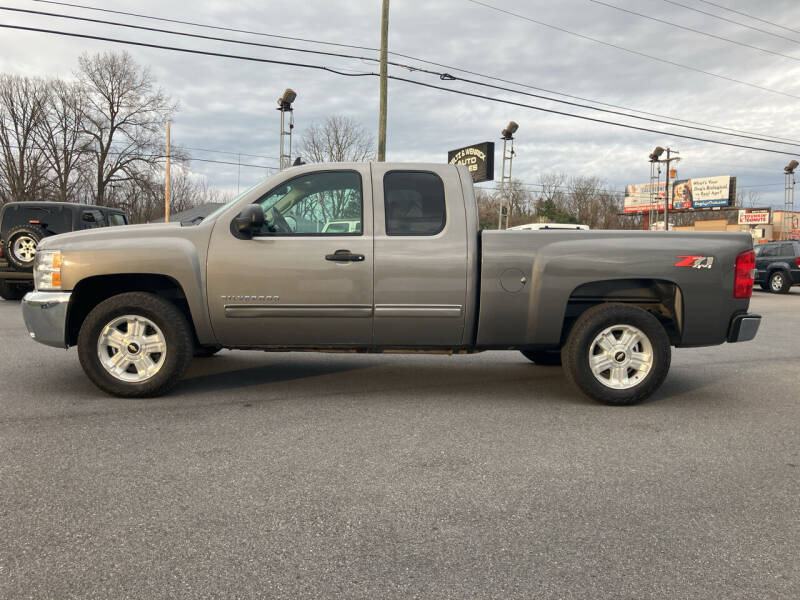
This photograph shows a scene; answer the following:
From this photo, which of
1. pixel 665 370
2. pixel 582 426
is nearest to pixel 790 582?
pixel 582 426

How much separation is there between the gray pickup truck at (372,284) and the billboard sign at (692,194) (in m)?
76.0

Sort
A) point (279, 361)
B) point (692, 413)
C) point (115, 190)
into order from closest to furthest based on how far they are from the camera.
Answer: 1. point (692, 413)
2. point (279, 361)
3. point (115, 190)

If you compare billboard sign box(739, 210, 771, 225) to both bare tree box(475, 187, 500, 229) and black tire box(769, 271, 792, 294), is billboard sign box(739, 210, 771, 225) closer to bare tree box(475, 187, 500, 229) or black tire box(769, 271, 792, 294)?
bare tree box(475, 187, 500, 229)

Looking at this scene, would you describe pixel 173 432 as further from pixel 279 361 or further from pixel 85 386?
pixel 279 361

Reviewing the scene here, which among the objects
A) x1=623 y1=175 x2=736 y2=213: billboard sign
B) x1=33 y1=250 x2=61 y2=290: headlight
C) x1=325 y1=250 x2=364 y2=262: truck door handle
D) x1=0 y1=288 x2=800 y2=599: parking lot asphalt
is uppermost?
x1=623 y1=175 x2=736 y2=213: billboard sign

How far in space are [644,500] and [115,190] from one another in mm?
58290

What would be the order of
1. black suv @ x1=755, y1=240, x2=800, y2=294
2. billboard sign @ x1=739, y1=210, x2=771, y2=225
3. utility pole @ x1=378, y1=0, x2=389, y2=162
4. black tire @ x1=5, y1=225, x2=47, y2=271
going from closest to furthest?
black tire @ x1=5, y1=225, x2=47, y2=271, utility pole @ x1=378, y1=0, x2=389, y2=162, black suv @ x1=755, y1=240, x2=800, y2=294, billboard sign @ x1=739, y1=210, x2=771, y2=225

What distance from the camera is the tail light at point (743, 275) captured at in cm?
514

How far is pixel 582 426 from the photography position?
4.59 metres

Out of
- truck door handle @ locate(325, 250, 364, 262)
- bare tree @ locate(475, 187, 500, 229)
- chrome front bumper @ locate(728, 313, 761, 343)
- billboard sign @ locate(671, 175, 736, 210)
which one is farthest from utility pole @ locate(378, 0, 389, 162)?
billboard sign @ locate(671, 175, 736, 210)

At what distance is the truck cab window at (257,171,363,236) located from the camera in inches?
203

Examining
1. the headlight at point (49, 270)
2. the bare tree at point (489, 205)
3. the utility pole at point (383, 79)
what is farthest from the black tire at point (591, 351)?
the bare tree at point (489, 205)

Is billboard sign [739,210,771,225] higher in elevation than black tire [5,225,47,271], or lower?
higher

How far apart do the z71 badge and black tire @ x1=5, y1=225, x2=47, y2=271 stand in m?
11.8
